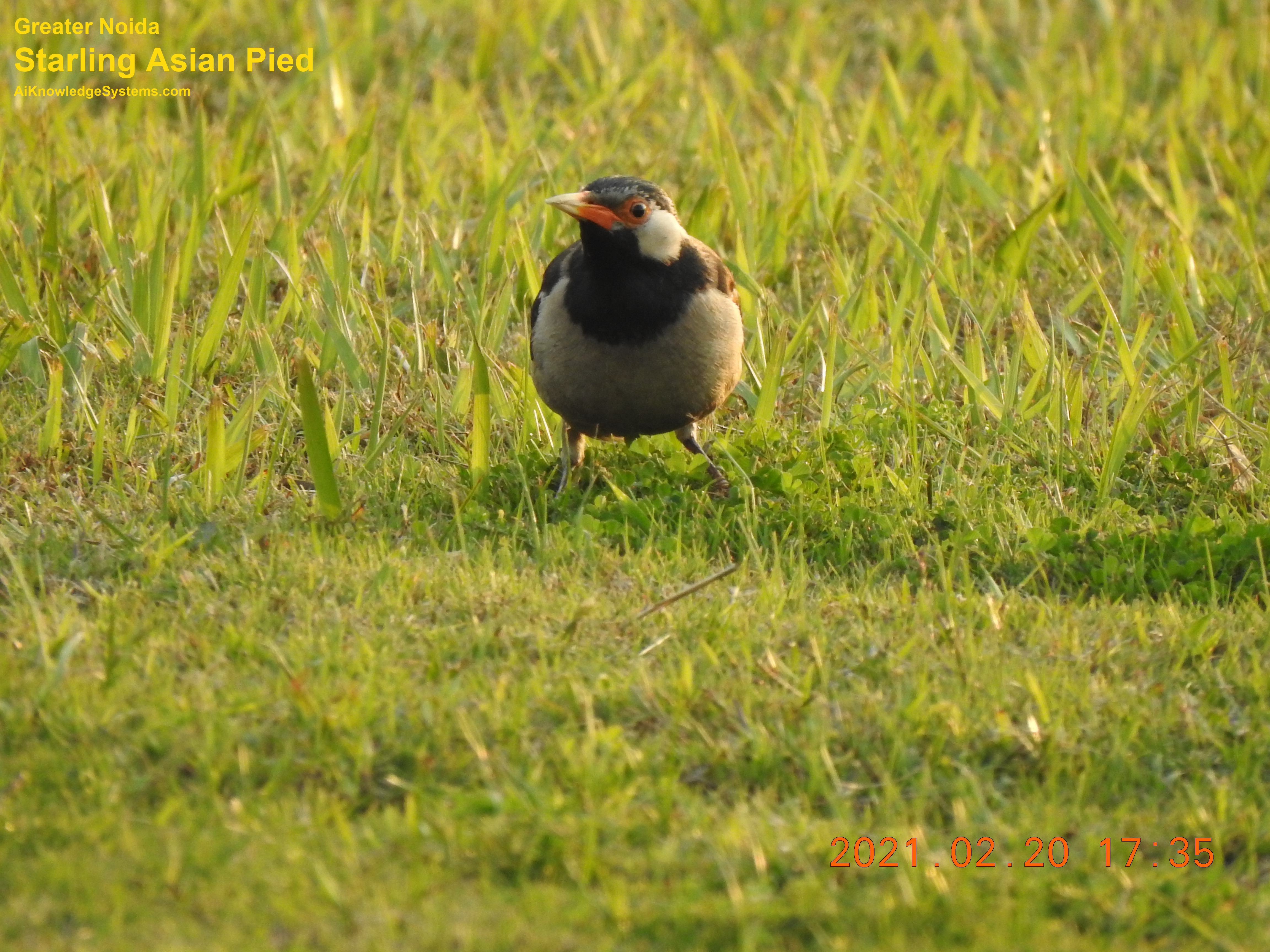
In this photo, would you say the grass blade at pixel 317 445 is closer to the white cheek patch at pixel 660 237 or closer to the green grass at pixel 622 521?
the green grass at pixel 622 521

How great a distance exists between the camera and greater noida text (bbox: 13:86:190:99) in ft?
23.2

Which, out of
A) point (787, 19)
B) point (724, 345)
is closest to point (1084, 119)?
point (787, 19)

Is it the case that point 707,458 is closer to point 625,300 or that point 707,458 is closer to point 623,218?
point 625,300

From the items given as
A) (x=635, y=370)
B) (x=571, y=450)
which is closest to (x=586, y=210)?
(x=635, y=370)

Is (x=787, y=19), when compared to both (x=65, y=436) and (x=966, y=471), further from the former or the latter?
(x=65, y=436)

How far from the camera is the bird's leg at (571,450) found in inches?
194

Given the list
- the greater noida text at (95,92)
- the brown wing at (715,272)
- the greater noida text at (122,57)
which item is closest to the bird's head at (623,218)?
the brown wing at (715,272)

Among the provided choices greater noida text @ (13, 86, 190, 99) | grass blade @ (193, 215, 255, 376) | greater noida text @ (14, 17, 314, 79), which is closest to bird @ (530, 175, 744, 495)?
grass blade @ (193, 215, 255, 376)

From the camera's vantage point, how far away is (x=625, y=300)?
461cm

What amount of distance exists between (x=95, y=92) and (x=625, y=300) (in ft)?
11.7

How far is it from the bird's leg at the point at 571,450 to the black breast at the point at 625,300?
0.41 metres

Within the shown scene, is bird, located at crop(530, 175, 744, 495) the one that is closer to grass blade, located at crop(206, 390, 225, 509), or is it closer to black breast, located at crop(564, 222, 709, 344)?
black breast, located at crop(564, 222, 709, 344)

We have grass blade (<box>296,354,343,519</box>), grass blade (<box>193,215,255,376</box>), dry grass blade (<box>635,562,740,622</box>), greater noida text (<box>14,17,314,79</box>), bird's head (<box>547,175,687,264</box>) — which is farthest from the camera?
greater noida text (<box>14,17,314,79</box>)
